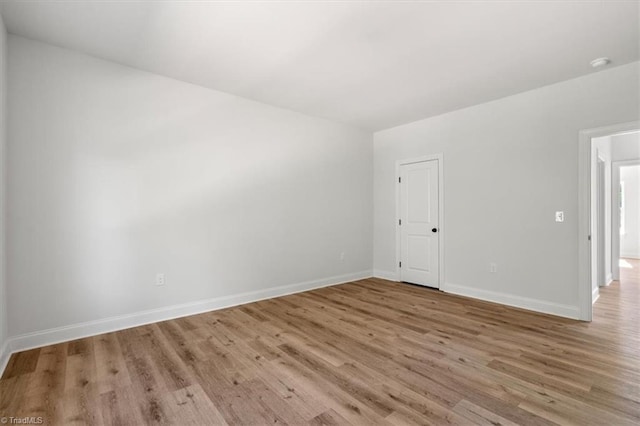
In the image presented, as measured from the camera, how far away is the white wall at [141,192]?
274cm

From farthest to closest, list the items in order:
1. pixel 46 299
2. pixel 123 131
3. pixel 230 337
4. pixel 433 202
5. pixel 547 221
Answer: pixel 433 202
pixel 547 221
pixel 123 131
pixel 230 337
pixel 46 299

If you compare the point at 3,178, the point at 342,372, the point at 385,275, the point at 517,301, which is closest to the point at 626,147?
the point at 517,301

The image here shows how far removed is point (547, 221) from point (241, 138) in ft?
13.3

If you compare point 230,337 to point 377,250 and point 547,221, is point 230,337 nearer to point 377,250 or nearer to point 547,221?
point 377,250

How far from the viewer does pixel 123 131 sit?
3.19 meters

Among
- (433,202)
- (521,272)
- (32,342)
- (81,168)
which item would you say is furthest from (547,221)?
(32,342)

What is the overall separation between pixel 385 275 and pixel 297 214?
7.00 ft

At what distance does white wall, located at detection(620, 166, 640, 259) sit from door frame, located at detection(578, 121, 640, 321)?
6541 mm

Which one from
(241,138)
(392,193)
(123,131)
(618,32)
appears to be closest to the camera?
(618,32)

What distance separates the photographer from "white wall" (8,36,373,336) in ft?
8.99

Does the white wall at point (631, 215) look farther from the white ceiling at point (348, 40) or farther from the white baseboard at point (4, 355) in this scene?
the white baseboard at point (4, 355)

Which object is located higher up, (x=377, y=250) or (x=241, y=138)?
(x=241, y=138)

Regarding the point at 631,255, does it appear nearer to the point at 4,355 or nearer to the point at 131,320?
the point at 131,320

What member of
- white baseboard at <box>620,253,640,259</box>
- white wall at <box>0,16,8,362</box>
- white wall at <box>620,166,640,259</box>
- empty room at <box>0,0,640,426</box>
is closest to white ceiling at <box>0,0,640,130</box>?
empty room at <box>0,0,640,426</box>
